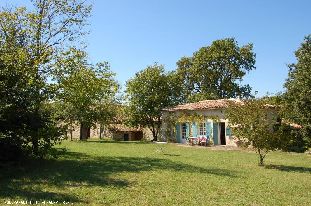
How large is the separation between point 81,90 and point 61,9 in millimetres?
4881

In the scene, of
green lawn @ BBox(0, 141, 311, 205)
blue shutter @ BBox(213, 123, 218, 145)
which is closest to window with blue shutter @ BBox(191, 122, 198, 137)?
blue shutter @ BBox(213, 123, 218, 145)

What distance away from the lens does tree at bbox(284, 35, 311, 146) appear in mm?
29703

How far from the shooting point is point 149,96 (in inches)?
1842

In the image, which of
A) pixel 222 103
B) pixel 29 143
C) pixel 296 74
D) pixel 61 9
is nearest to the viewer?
pixel 29 143

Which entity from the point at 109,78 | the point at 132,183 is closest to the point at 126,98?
the point at 109,78

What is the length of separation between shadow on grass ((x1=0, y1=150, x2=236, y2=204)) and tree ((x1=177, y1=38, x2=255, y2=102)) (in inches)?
1412

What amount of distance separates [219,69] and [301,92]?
22779mm

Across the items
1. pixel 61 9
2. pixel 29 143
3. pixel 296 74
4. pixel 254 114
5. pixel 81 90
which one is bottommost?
pixel 29 143

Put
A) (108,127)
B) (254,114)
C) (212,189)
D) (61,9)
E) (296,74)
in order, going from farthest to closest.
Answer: (108,127)
(296,74)
(61,9)
(254,114)
(212,189)

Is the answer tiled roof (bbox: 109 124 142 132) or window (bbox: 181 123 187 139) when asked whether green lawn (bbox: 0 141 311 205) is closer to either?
window (bbox: 181 123 187 139)

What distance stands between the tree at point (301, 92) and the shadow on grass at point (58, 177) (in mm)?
15810

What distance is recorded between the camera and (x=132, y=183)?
12234 millimetres

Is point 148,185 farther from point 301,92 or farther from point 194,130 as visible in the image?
point 194,130

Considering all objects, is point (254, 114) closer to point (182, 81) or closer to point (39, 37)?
point (39, 37)
